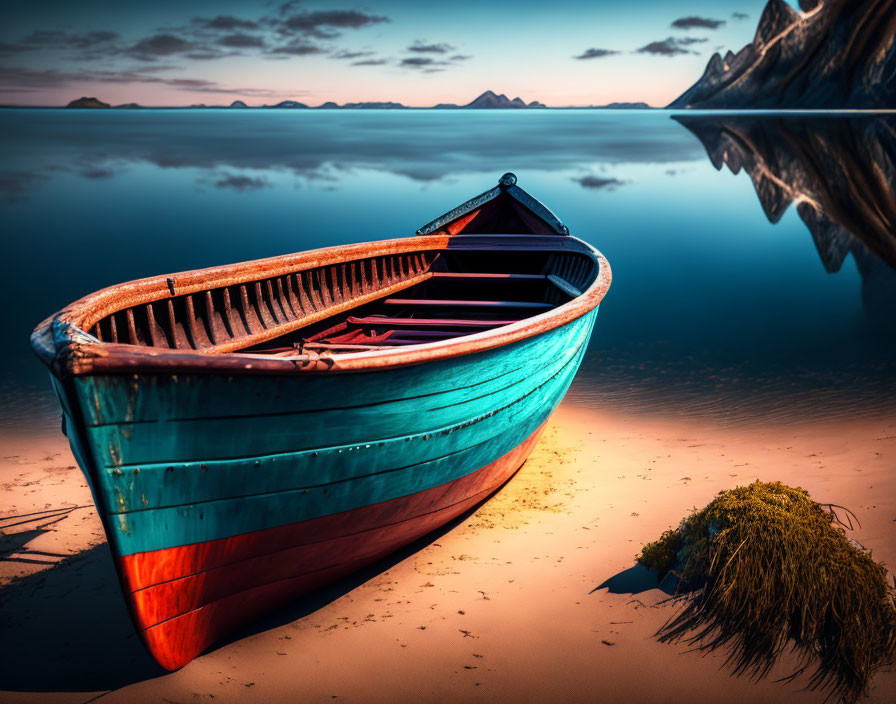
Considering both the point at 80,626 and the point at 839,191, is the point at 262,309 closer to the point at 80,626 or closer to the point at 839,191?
the point at 80,626

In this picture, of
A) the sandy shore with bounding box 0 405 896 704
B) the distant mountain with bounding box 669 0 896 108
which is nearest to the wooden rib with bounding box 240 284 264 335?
the sandy shore with bounding box 0 405 896 704

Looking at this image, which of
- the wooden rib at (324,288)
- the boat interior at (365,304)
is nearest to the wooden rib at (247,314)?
the boat interior at (365,304)

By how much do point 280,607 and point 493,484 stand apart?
1.85m

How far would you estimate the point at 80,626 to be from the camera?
3.99 metres

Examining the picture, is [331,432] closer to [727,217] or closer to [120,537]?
[120,537]

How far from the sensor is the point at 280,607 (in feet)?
13.3

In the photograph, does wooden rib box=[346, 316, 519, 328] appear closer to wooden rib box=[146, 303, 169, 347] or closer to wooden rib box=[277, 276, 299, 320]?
wooden rib box=[277, 276, 299, 320]

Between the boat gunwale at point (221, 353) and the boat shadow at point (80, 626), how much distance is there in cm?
163

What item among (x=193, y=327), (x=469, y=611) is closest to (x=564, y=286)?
(x=193, y=327)

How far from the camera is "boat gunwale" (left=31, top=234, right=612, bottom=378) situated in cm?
284

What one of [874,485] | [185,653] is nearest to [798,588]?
[874,485]

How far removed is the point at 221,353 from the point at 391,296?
3.58 metres

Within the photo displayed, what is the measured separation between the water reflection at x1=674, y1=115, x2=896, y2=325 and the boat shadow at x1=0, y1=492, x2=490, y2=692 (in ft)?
36.5

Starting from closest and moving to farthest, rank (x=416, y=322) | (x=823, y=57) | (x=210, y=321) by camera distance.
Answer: (x=210, y=321)
(x=416, y=322)
(x=823, y=57)
